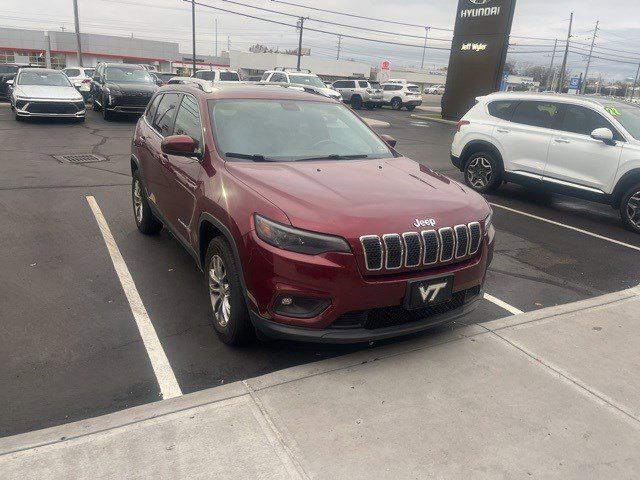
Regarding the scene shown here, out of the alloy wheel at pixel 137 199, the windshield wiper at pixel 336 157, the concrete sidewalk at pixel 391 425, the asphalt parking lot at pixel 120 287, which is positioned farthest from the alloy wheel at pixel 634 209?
the alloy wheel at pixel 137 199

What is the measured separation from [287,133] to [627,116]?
229 inches

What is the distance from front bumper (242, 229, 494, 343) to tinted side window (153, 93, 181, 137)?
2348 mm

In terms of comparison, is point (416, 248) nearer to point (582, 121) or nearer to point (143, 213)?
point (143, 213)

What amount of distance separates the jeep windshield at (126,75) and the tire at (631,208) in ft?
49.6

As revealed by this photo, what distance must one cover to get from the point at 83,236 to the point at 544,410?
16.7ft

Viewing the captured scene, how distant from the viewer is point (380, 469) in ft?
8.25

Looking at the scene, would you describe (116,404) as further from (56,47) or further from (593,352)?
(56,47)

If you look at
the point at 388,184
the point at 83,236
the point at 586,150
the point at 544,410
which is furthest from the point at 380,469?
the point at 586,150

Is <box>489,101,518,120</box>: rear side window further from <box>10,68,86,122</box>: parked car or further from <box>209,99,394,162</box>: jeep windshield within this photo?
<box>10,68,86,122</box>: parked car

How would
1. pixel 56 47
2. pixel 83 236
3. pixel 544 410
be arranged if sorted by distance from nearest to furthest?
pixel 544 410, pixel 83 236, pixel 56 47

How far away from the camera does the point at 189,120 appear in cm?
450

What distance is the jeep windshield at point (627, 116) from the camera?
7.29 m

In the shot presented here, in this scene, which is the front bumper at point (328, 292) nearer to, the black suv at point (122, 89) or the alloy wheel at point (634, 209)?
the alloy wheel at point (634, 209)

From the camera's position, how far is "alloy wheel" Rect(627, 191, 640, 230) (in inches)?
279
